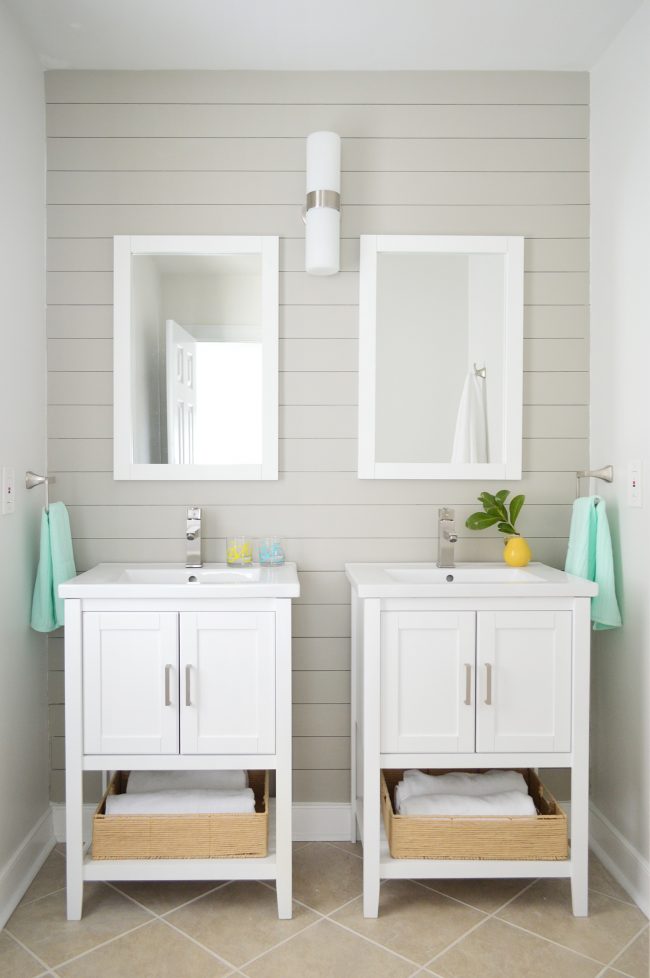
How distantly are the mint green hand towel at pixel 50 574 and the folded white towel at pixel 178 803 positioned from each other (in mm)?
557

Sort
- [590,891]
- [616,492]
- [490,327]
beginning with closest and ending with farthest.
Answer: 1. [590,891]
2. [616,492]
3. [490,327]

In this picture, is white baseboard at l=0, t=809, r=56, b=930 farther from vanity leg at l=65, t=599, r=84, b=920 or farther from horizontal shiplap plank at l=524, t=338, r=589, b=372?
horizontal shiplap plank at l=524, t=338, r=589, b=372

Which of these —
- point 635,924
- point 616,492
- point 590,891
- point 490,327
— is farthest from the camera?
point 490,327

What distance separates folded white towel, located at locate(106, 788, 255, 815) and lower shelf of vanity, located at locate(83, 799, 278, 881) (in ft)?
0.41

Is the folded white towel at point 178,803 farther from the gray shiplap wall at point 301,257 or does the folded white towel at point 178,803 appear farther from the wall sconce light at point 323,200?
the wall sconce light at point 323,200

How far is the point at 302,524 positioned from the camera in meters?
2.44

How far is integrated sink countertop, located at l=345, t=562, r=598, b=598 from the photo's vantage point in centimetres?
198

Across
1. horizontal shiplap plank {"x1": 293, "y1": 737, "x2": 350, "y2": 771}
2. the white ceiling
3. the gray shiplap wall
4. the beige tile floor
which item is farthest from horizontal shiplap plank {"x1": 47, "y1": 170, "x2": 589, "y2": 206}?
the beige tile floor

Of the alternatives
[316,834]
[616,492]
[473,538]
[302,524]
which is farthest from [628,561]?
[316,834]

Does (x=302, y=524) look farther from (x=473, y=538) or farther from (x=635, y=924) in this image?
(x=635, y=924)

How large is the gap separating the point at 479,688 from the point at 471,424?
2.86 ft

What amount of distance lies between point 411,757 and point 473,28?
2.13 metres

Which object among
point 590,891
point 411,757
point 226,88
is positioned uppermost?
point 226,88

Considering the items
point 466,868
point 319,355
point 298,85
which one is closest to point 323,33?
point 298,85
